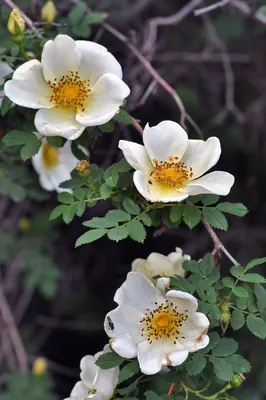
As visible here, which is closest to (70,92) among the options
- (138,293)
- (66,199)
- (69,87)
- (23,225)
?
(69,87)

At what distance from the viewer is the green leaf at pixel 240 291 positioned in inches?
46.8

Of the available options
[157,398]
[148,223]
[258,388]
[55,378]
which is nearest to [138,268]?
[148,223]

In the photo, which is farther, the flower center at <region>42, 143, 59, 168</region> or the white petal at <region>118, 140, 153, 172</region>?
the flower center at <region>42, 143, 59, 168</region>

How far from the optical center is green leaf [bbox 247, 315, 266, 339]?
1179mm

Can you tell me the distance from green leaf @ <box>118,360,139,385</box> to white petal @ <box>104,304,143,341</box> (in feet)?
0.15

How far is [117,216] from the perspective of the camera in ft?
4.02

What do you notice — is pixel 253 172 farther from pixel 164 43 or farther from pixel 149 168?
pixel 149 168

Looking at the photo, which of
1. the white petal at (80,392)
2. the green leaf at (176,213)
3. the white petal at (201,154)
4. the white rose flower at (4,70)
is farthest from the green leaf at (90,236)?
the white rose flower at (4,70)

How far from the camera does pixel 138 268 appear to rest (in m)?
1.37

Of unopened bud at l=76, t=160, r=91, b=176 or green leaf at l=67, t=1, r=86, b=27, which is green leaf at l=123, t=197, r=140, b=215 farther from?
green leaf at l=67, t=1, r=86, b=27

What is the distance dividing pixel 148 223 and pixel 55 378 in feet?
5.73

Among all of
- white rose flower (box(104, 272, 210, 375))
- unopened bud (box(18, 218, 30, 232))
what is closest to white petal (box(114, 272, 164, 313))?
white rose flower (box(104, 272, 210, 375))

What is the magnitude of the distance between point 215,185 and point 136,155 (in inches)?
6.0

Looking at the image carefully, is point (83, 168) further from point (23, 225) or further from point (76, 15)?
point (23, 225)
